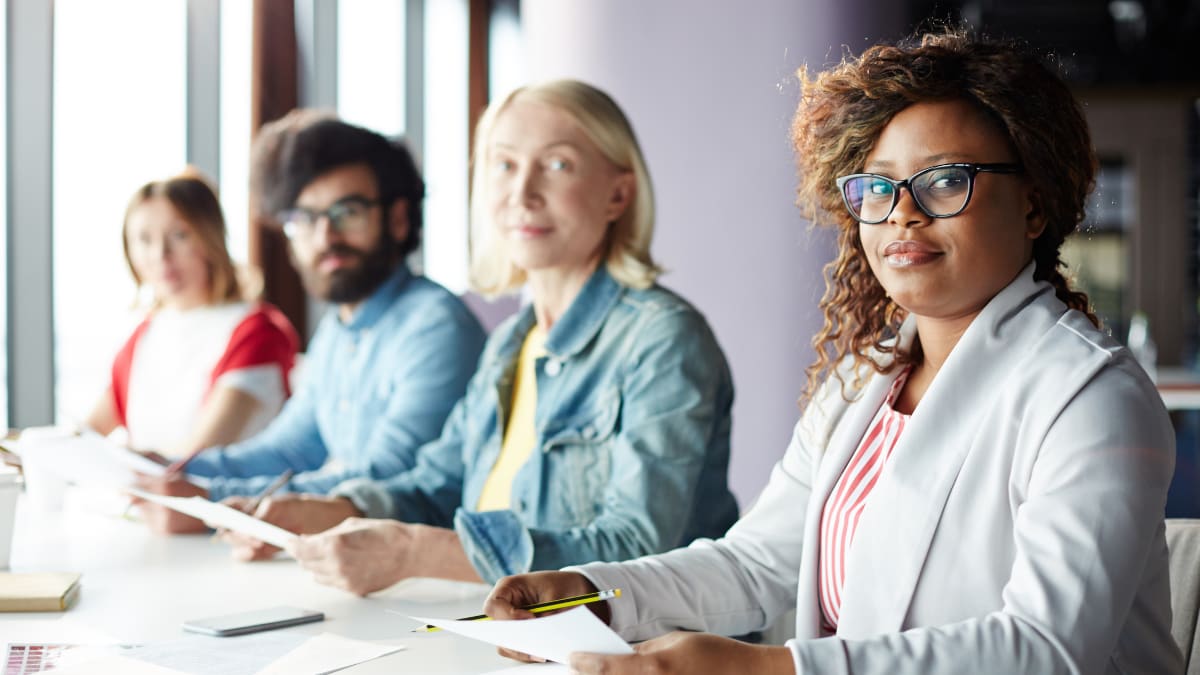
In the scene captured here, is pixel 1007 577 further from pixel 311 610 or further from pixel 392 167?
pixel 392 167

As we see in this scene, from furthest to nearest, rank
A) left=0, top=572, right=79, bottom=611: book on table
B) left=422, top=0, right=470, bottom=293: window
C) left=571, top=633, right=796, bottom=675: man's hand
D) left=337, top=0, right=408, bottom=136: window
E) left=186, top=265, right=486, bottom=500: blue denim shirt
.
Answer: left=422, top=0, right=470, bottom=293: window < left=337, top=0, right=408, bottom=136: window < left=186, top=265, right=486, bottom=500: blue denim shirt < left=0, top=572, right=79, bottom=611: book on table < left=571, top=633, right=796, bottom=675: man's hand

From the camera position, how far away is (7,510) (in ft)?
6.08

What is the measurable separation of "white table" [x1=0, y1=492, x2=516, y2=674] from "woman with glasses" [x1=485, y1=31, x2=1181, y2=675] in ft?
0.57

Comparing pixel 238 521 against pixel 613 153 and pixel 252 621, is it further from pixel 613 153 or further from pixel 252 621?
pixel 613 153

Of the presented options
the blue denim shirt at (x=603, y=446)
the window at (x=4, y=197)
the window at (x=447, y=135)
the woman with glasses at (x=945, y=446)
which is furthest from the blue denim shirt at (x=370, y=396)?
the window at (x=447, y=135)

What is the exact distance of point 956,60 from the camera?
Result: 134cm

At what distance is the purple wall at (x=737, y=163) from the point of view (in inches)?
131

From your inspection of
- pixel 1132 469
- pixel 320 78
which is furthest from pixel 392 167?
pixel 320 78

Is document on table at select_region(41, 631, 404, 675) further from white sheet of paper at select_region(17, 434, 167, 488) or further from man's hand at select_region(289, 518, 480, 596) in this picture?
white sheet of paper at select_region(17, 434, 167, 488)

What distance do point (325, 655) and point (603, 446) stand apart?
669 millimetres

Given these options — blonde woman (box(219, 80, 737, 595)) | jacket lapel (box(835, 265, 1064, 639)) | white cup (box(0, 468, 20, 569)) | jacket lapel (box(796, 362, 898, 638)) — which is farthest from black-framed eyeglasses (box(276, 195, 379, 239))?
jacket lapel (box(835, 265, 1064, 639))

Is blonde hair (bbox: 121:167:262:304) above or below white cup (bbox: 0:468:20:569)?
above

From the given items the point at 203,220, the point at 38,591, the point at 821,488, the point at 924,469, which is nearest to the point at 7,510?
the point at 38,591

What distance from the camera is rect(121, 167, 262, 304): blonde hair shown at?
348 cm
